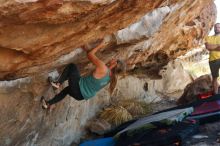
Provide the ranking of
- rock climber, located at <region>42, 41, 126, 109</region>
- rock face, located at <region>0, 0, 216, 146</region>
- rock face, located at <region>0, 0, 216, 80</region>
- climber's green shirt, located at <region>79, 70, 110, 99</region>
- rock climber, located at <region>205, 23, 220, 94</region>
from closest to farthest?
rock face, located at <region>0, 0, 216, 80</region>
rock face, located at <region>0, 0, 216, 146</region>
rock climber, located at <region>42, 41, 126, 109</region>
climber's green shirt, located at <region>79, 70, 110, 99</region>
rock climber, located at <region>205, 23, 220, 94</region>

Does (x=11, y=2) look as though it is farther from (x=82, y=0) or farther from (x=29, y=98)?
(x=29, y=98)

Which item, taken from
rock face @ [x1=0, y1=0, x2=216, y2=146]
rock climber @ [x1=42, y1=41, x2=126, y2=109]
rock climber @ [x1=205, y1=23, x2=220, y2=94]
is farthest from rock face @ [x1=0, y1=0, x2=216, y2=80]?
rock climber @ [x1=205, y1=23, x2=220, y2=94]

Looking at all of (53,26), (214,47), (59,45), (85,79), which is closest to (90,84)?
(85,79)

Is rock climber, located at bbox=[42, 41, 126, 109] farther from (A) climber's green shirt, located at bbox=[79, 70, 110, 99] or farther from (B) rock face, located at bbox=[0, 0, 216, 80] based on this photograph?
(B) rock face, located at bbox=[0, 0, 216, 80]

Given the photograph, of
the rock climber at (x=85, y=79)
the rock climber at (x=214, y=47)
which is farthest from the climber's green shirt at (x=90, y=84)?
the rock climber at (x=214, y=47)

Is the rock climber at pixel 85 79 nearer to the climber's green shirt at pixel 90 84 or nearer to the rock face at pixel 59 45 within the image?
the climber's green shirt at pixel 90 84

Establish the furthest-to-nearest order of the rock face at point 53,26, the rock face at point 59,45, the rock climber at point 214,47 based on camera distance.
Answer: the rock climber at point 214,47 < the rock face at point 59,45 < the rock face at point 53,26

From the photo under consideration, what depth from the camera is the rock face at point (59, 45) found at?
15.8 ft

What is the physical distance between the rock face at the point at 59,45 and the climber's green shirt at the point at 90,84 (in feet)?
1.64

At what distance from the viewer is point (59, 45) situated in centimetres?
586

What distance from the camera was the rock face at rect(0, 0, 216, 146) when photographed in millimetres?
4820

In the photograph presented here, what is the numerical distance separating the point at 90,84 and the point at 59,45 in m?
1.97

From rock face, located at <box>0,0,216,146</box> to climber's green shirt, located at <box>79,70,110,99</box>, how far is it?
19.7 inches

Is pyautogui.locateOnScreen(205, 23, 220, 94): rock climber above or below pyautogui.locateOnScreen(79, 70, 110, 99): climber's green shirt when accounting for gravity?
above
